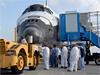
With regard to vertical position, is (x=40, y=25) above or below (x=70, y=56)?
above

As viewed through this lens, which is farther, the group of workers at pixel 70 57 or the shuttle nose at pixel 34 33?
the shuttle nose at pixel 34 33

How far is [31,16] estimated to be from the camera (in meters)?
13.2

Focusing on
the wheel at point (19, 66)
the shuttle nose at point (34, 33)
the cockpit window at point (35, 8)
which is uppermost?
the cockpit window at point (35, 8)

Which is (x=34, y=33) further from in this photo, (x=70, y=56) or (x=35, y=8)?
(x=35, y=8)

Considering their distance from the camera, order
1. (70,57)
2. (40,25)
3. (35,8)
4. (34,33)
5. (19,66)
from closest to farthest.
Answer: (19,66)
(70,57)
(34,33)
(40,25)
(35,8)

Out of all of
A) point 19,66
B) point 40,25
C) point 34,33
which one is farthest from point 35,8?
point 19,66

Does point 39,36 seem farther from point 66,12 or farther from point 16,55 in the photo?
point 16,55

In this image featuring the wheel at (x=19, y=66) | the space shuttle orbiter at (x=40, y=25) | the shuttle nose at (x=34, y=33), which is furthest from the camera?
the space shuttle orbiter at (x=40, y=25)

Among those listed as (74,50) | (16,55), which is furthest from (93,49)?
(16,55)

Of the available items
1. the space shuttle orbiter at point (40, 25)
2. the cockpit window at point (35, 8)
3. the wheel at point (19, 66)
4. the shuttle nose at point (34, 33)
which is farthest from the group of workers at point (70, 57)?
the cockpit window at point (35, 8)

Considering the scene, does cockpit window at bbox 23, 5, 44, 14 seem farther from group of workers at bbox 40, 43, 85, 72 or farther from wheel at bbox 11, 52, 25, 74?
wheel at bbox 11, 52, 25, 74

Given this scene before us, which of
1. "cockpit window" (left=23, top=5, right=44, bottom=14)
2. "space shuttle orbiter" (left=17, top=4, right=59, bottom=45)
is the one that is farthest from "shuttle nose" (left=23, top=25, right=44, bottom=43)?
"cockpit window" (left=23, top=5, right=44, bottom=14)

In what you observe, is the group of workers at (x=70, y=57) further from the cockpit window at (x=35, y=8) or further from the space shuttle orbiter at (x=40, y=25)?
the cockpit window at (x=35, y=8)

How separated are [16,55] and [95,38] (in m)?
9.43
